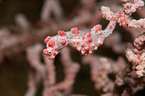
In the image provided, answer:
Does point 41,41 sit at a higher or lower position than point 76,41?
higher

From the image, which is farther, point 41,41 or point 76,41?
point 41,41

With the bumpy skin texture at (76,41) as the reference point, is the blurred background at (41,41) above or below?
above

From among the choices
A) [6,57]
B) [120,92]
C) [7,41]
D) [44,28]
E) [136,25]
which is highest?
[44,28]

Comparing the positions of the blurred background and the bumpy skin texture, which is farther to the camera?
the blurred background

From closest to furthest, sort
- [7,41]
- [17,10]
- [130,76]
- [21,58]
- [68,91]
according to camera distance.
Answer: [130,76] → [68,91] → [7,41] → [21,58] → [17,10]

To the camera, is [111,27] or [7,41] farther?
[7,41]

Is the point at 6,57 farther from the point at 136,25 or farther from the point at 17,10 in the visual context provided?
the point at 136,25

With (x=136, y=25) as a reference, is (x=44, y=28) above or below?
above

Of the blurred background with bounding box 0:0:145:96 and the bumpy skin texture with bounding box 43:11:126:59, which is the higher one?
the blurred background with bounding box 0:0:145:96

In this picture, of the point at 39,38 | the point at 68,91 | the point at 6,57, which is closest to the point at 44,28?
the point at 39,38

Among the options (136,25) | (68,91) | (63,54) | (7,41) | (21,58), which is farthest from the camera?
(21,58)

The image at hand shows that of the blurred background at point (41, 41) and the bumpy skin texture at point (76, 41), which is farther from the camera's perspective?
the blurred background at point (41, 41)
